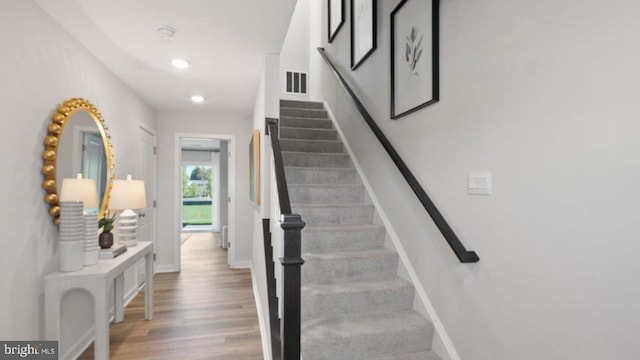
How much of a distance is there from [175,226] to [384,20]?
413 centimetres

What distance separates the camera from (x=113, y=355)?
8.29ft

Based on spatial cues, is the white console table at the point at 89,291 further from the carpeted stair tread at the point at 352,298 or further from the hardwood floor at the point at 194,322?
the carpeted stair tread at the point at 352,298

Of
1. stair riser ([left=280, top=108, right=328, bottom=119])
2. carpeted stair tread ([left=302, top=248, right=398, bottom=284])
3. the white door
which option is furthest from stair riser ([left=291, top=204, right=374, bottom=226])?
the white door

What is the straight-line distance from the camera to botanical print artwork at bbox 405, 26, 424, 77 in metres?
2.10

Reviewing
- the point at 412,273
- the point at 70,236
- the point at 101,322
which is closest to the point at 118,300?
the point at 101,322

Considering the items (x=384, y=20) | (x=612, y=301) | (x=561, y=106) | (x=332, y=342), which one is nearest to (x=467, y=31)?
(x=561, y=106)

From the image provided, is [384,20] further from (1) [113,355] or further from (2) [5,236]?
(1) [113,355]

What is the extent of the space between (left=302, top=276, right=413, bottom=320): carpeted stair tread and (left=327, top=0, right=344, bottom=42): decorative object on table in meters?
2.93

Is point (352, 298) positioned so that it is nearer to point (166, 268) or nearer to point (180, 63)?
point (180, 63)

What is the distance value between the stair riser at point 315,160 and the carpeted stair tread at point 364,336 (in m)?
1.70

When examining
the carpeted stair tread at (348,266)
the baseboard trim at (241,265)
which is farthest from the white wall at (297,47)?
the carpeted stair tread at (348,266)

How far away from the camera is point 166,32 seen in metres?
2.30

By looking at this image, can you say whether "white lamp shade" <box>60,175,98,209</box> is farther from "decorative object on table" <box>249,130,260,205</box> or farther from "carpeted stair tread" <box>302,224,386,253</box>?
"carpeted stair tread" <box>302,224,386,253</box>

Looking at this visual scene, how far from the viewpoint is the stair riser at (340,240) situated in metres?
2.48
